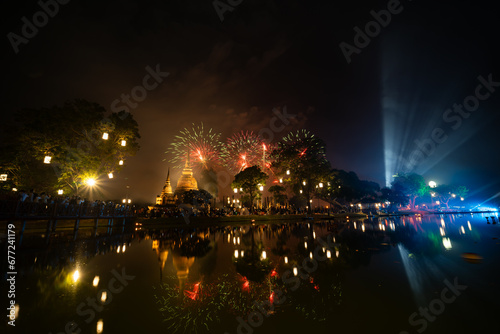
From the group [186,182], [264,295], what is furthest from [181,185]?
[264,295]

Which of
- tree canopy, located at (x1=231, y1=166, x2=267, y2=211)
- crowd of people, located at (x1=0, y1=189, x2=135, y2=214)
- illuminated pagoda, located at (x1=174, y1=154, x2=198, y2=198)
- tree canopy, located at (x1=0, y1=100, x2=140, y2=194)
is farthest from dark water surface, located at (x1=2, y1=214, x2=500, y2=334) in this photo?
illuminated pagoda, located at (x1=174, y1=154, x2=198, y2=198)

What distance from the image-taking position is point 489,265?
596cm

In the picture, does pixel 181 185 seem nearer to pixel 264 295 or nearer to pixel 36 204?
pixel 36 204

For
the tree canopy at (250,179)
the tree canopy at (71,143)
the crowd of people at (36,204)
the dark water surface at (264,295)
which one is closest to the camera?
the dark water surface at (264,295)

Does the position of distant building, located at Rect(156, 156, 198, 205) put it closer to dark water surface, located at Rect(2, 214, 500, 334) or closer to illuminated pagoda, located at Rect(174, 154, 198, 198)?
illuminated pagoda, located at Rect(174, 154, 198, 198)

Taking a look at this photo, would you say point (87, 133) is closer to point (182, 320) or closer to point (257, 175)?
point (182, 320)

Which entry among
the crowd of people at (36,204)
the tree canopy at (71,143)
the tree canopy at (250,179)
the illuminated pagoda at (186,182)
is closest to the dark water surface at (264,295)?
the crowd of people at (36,204)

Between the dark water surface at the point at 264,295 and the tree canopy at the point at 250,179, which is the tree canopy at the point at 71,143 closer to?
the dark water surface at the point at 264,295

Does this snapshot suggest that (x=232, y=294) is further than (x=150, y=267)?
No

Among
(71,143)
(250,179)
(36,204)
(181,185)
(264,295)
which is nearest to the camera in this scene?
(264,295)

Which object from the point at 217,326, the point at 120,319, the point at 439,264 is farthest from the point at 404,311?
the point at 120,319

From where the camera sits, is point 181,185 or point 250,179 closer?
point 250,179

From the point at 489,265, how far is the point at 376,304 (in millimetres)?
5179

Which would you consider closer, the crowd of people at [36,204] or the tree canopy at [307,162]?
the crowd of people at [36,204]
